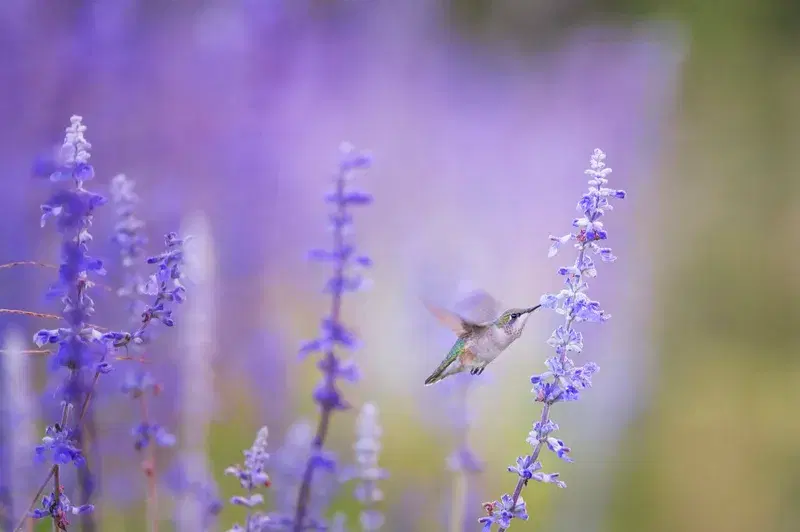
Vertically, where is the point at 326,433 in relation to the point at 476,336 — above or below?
→ below

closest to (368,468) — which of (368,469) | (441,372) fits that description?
(368,469)

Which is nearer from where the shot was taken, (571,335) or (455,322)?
(571,335)

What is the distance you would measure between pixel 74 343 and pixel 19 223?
403 mm

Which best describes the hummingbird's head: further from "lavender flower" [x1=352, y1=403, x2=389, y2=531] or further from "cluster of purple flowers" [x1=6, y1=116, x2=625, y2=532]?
"lavender flower" [x1=352, y1=403, x2=389, y2=531]

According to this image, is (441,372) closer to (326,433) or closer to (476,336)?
(476,336)

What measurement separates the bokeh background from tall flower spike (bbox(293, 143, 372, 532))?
8 centimetres

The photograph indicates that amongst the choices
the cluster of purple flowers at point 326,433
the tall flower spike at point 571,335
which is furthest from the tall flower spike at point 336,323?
the tall flower spike at point 571,335

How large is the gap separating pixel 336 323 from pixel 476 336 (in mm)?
266

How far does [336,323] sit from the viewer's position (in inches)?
51.4

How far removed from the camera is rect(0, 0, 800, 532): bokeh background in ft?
4.50

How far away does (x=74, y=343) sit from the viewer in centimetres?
109

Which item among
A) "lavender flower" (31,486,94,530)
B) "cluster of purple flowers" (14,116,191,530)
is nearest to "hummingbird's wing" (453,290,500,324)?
"cluster of purple flowers" (14,116,191,530)

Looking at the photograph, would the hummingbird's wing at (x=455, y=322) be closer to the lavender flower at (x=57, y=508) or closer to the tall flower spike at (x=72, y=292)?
the tall flower spike at (x=72, y=292)

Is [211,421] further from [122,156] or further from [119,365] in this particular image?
[122,156]
